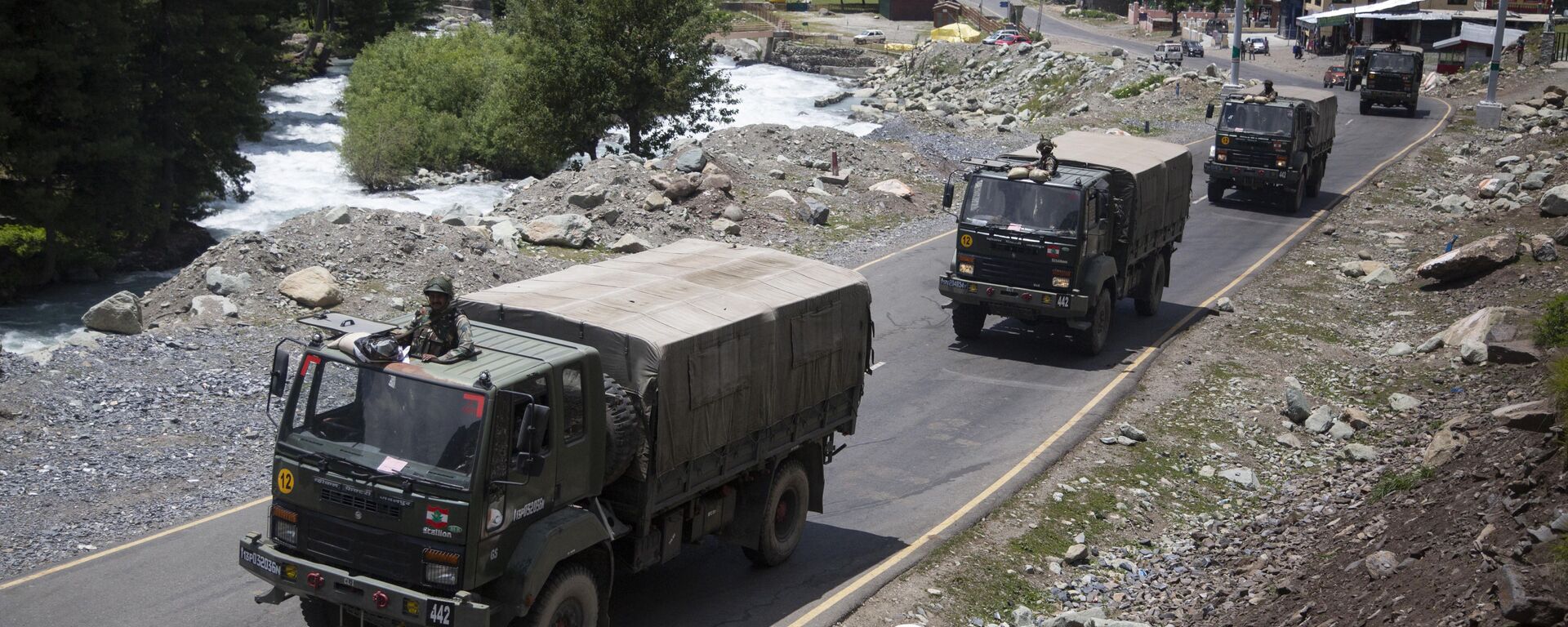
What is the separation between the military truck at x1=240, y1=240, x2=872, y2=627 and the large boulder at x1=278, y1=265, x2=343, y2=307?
9.99 m

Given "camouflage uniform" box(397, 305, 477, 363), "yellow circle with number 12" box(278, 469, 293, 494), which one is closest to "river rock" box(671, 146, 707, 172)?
"camouflage uniform" box(397, 305, 477, 363)

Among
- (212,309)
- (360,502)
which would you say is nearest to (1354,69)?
(212,309)

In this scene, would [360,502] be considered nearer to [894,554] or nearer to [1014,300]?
[894,554]

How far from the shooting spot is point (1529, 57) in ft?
209

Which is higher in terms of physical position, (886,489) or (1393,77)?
(1393,77)

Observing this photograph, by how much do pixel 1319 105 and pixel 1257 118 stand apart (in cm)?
265

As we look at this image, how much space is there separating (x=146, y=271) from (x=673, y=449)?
3005 cm

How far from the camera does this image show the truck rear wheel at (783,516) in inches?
468

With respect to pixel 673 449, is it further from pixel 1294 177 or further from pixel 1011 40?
pixel 1011 40

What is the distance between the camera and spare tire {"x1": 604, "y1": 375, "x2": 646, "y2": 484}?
962 centimetres

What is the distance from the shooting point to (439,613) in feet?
27.4

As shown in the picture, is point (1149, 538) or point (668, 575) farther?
point (1149, 538)

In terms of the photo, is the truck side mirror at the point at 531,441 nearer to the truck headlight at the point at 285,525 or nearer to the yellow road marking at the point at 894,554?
the truck headlight at the point at 285,525

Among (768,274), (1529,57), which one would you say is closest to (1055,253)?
(768,274)
